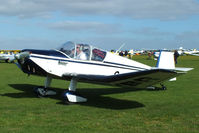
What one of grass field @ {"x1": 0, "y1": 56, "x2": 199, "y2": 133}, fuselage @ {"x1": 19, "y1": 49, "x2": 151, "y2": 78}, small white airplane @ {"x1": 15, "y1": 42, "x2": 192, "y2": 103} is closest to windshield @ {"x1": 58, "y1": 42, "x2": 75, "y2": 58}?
small white airplane @ {"x1": 15, "y1": 42, "x2": 192, "y2": 103}

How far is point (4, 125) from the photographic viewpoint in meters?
5.24

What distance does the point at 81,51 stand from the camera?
321 inches

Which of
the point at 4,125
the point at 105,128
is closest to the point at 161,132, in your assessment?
the point at 105,128

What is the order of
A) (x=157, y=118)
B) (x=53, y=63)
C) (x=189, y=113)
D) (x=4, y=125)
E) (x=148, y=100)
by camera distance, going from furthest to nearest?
(x=148, y=100) → (x=53, y=63) → (x=189, y=113) → (x=157, y=118) → (x=4, y=125)

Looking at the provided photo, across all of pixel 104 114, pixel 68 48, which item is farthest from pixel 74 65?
pixel 104 114

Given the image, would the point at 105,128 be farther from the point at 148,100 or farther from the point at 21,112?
the point at 148,100

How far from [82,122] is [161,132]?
1.69m

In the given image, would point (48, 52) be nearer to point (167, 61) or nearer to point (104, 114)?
point (104, 114)

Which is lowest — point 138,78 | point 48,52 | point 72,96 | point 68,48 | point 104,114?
point 104,114

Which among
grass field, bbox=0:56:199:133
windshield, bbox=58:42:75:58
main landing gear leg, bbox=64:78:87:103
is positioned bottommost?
Answer: grass field, bbox=0:56:199:133

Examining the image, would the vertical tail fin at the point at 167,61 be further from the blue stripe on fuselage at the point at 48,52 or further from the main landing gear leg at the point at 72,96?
the blue stripe on fuselage at the point at 48,52

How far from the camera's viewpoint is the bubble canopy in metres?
8.06

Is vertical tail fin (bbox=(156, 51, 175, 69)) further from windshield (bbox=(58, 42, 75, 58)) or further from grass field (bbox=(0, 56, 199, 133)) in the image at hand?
windshield (bbox=(58, 42, 75, 58))

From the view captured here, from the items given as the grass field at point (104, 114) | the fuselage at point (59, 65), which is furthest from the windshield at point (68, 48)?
the grass field at point (104, 114)
